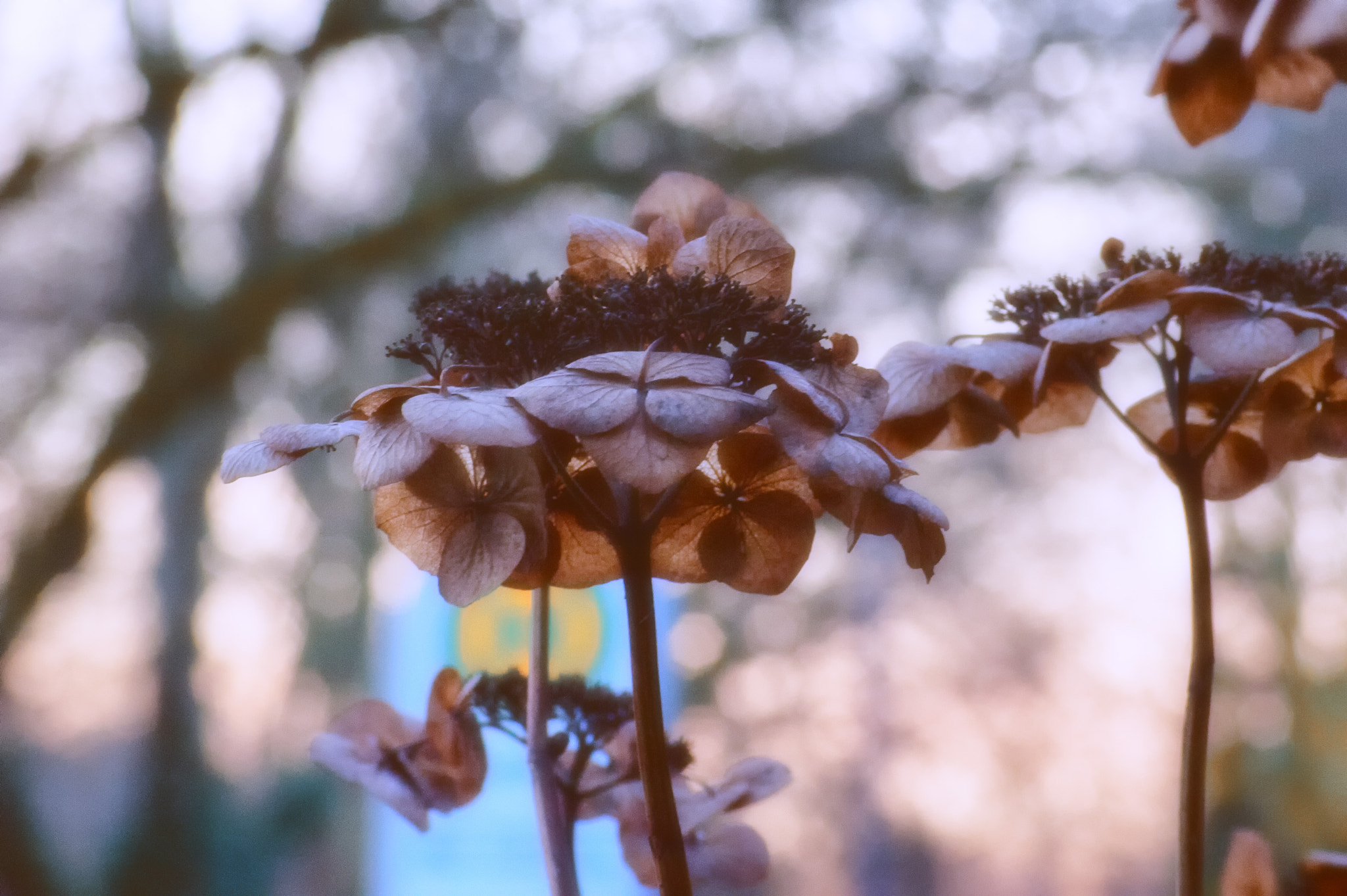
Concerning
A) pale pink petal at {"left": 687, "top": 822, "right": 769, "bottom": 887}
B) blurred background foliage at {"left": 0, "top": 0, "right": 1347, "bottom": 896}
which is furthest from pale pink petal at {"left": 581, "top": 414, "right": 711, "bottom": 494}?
blurred background foliage at {"left": 0, "top": 0, "right": 1347, "bottom": 896}

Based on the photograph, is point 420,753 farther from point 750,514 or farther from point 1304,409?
point 1304,409

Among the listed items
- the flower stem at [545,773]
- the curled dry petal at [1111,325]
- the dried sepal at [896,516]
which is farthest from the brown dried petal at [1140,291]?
the flower stem at [545,773]

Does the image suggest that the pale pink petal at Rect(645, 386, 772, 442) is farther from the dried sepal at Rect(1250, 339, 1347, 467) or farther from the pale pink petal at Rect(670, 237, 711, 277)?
the dried sepal at Rect(1250, 339, 1347, 467)

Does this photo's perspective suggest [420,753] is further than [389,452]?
Yes

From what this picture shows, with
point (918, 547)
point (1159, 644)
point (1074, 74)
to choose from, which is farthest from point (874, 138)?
point (918, 547)

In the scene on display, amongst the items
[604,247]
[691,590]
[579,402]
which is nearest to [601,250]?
[604,247]

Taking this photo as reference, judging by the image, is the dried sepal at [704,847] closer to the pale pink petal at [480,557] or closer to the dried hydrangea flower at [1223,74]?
the pale pink petal at [480,557]

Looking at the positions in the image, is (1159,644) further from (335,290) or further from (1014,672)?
(335,290)

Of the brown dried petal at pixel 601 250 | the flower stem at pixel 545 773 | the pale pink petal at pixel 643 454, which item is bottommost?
the flower stem at pixel 545 773
